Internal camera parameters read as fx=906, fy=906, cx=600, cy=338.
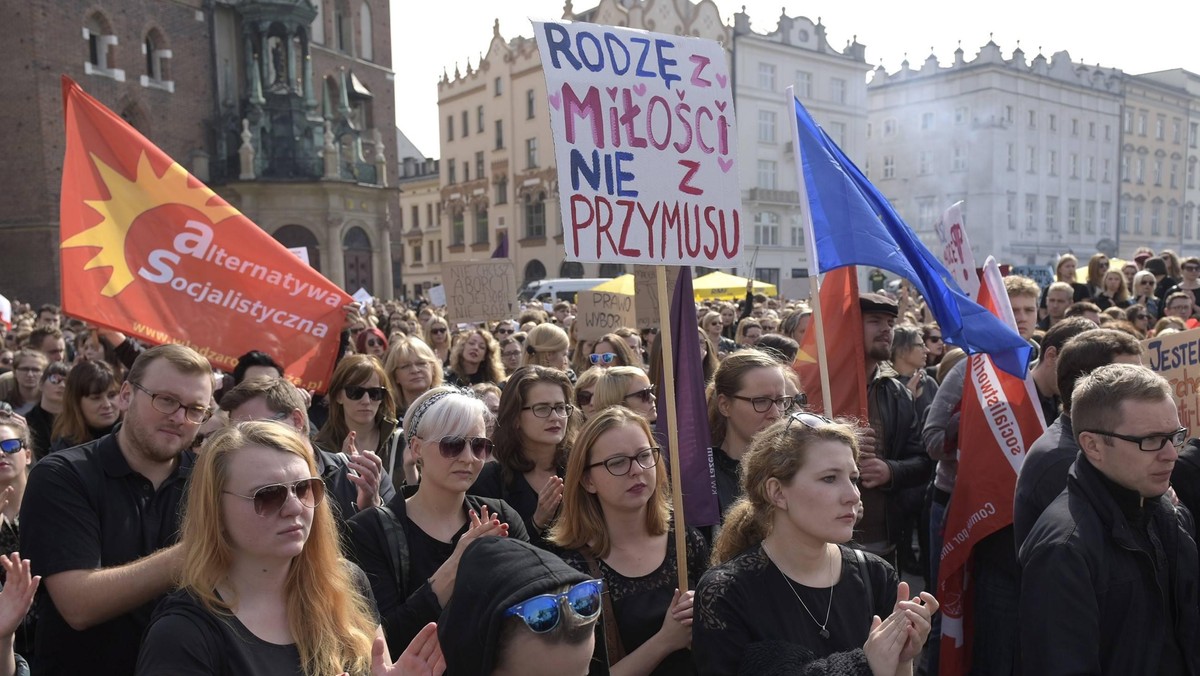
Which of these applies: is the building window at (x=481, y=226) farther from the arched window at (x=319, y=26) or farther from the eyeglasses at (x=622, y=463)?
the eyeglasses at (x=622, y=463)

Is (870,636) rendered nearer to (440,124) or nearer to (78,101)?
(78,101)

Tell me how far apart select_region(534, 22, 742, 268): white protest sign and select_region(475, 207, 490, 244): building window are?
49.5 metres

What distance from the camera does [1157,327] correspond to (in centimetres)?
648

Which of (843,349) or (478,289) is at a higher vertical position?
(478,289)

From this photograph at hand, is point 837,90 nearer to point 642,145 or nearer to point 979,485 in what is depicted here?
point 979,485

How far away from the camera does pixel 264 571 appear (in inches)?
93.0

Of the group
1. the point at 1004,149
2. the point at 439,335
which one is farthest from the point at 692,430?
the point at 1004,149

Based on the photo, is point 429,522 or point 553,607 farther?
point 429,522

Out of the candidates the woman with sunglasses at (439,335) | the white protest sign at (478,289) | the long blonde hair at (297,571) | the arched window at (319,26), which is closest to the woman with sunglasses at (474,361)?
the woman with sunglasses at (439,335)

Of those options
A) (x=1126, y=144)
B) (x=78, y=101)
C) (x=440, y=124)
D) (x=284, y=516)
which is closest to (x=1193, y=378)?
(x=284, y=516)

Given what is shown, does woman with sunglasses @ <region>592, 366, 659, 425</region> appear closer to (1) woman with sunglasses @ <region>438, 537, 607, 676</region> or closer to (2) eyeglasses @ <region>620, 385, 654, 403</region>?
(2) eyeglasses @ <region>620, 385, 654, 403</region>

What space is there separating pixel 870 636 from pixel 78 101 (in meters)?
5.57

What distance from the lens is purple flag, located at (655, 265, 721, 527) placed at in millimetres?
3822

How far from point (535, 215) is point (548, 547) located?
46.6 m
